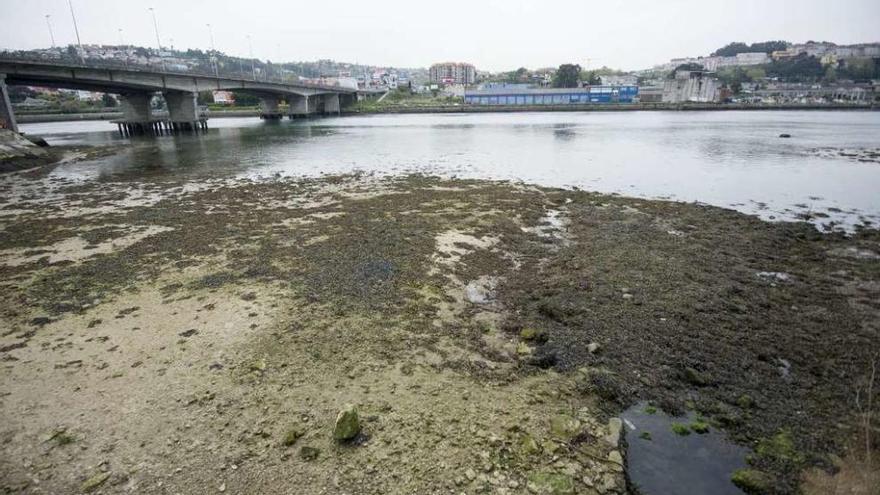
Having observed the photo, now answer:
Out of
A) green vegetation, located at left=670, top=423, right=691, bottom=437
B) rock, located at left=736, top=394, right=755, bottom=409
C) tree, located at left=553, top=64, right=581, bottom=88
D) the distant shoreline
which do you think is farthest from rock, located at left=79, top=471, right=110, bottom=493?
tree, located at left=553, top=64, right=581, bottom=88

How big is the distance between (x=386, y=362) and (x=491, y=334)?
204 cm

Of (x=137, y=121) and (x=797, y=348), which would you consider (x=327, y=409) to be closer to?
(x=797, y=348)

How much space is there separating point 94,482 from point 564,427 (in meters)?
5.45

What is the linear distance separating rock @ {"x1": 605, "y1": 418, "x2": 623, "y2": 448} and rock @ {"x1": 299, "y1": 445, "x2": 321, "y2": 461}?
3526 millimetres

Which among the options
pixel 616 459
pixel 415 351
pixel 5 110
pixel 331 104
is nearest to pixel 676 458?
pixel 616 459

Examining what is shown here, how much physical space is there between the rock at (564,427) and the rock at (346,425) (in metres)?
2.45

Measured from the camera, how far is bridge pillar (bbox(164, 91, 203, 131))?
66.8m

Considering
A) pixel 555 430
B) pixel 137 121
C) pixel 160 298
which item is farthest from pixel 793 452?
pixel 137 121

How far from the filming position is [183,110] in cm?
6725

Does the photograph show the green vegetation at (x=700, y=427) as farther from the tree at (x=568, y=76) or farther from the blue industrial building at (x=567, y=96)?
the tree at (x=568, y=76)

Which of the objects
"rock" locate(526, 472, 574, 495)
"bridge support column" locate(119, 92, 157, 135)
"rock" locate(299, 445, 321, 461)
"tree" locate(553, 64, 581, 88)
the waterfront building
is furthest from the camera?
"tree" locate(553, 64, 581, 88)

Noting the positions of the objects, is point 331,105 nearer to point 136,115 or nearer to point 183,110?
point 183,110

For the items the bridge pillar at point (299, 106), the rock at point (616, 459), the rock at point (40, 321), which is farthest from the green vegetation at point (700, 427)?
the bridge pillar at point (299, 106)

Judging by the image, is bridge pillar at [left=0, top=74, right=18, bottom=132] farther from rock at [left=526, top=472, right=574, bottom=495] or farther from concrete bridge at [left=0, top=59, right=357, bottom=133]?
rock at [left=526, top=472, right=574, bottom=495]
